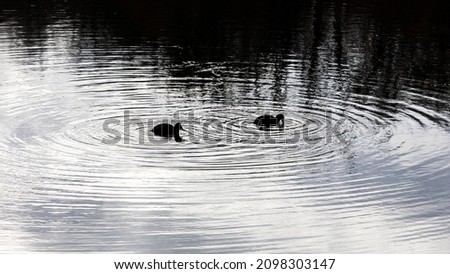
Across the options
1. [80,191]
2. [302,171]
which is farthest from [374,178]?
[80,191]

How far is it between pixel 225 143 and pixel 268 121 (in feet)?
6.02

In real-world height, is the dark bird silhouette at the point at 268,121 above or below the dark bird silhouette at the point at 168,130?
above

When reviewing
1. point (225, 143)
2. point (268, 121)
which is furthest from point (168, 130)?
point (268, 121)

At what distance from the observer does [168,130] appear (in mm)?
23688

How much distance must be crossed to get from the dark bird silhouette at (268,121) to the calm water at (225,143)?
22cm

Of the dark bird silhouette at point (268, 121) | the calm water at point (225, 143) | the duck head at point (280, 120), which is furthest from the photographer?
the duck head at point (280, 120)

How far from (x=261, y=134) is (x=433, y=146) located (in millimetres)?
3701

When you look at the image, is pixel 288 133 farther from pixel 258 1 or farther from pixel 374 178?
pixel 258 1

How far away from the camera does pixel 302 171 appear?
21.3 metres

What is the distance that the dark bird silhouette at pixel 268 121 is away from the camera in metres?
24.5

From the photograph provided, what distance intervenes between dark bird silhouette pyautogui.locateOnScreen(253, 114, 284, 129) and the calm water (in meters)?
0.22

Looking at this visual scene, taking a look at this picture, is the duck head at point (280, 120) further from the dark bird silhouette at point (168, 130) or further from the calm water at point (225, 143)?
the dark bird silhouette at point (168, 130)

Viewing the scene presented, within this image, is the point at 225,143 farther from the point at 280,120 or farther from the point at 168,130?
the point at 280,120

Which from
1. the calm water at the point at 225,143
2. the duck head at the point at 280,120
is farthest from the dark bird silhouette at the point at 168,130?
the duck head at the point at 280,120
